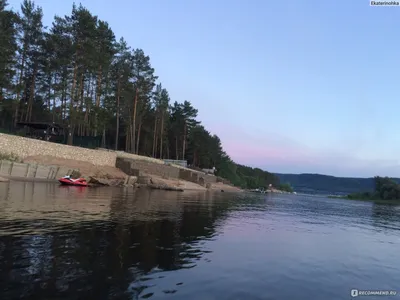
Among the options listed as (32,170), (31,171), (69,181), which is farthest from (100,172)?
(31,171)

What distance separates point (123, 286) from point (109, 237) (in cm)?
519

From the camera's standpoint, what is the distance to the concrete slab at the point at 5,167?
34350 millimetres

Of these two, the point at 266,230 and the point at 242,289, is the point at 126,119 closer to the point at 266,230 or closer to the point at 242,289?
the point at 266,230

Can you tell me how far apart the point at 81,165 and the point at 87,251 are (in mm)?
37747

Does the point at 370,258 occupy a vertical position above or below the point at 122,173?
below

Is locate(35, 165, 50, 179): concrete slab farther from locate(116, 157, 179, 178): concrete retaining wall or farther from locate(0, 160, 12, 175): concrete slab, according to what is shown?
locate(116, 157, 179, 178): concrete retaining wall

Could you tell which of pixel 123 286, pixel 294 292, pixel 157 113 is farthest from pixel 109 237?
pixel 157 113

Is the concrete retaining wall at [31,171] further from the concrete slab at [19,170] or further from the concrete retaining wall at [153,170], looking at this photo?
the concrete retaining wall at [153,170]

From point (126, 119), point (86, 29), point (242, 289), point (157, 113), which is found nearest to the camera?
point (242, 289)

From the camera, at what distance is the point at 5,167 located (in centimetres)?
3459

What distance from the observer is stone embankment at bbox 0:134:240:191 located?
37.2m

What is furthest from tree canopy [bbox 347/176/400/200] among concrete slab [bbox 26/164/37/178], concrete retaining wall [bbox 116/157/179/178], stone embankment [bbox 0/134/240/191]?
concrete slab [bbox 26/164/37/178]

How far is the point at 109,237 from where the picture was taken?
1246 cm

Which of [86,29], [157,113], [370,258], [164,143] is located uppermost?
[86,29]
